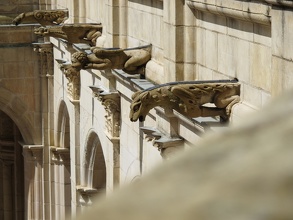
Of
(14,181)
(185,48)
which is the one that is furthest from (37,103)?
(185,48)

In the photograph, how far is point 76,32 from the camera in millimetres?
17156

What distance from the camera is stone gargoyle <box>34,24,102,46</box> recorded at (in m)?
16.9

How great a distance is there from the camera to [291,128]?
126 cm

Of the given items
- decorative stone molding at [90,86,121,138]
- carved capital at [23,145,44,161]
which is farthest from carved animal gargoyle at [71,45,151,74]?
carved capital at [23,145,44,161]

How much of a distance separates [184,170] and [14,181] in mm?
25242

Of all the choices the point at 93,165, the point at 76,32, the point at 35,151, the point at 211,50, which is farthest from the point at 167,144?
the point at 35,151

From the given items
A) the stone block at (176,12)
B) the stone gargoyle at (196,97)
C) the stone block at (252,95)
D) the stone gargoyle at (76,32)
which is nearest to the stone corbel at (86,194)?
the stone gargoyle at (76,32)

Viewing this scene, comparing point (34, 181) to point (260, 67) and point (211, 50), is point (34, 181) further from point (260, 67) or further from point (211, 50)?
point (260, 67)

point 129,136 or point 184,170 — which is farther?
point 129,136

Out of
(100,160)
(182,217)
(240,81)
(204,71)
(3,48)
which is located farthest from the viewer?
(3,48)

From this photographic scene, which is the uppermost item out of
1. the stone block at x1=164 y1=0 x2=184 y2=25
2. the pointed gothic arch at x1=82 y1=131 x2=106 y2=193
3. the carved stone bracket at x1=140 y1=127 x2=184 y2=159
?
the stone block at x1=164 y1=0 x2=184 y2=25

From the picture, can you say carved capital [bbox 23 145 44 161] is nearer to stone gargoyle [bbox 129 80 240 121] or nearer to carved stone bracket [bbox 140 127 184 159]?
carved stone bracket [bbox 140 127 184 159]

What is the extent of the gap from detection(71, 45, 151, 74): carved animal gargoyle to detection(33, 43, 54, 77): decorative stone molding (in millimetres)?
8222

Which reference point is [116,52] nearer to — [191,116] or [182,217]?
[191,116]
